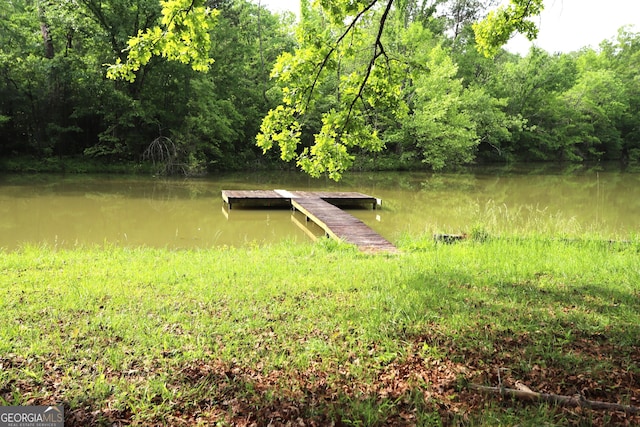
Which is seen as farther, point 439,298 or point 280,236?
point 280,236

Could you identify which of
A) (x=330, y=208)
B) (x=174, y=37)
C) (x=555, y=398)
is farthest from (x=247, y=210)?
(x=555, y=398)

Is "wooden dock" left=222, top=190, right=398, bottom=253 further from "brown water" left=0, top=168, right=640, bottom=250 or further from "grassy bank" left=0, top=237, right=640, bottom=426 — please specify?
"grassy bank" left=0, top=237, right=640, bottom=426

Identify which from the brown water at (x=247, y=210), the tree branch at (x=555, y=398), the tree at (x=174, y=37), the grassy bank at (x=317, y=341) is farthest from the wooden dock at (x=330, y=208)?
the tree branch at (x=555, y=398)

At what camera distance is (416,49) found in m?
28.6

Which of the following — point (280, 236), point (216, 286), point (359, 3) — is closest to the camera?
point (216, 286)

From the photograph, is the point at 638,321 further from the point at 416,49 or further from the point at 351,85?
the point at 416,49

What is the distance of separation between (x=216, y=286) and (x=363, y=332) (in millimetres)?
1988

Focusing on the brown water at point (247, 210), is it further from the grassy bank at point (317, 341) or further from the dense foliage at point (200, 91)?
the grassy bank at point (317, 341)

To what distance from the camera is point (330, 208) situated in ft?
42.2

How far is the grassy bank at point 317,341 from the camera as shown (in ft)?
8.96

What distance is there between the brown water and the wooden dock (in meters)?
0.52

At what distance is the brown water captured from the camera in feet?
32.9

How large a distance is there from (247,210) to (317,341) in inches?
411

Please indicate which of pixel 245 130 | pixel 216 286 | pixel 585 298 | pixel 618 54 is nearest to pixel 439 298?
pixel 585 298
